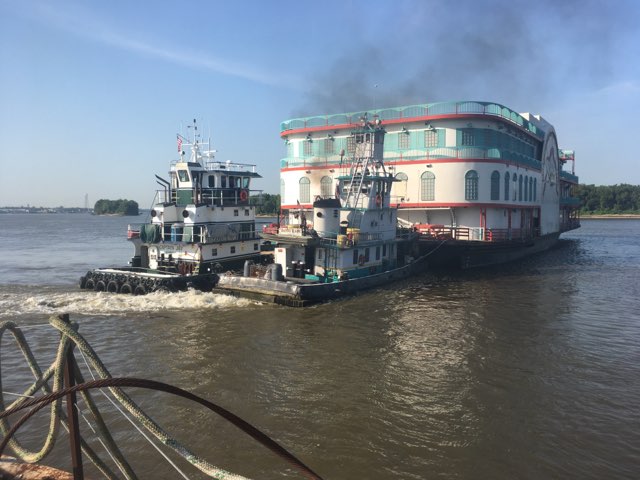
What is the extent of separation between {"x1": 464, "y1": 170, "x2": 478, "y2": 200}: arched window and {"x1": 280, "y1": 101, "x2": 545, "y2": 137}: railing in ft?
16.0

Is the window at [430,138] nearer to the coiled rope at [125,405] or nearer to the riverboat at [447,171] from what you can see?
the riverboat at [447,171]

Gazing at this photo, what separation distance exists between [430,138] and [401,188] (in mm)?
4717

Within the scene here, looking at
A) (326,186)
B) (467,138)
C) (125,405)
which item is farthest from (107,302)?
(467,138)

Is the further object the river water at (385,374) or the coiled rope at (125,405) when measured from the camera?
the river water at (385,374)

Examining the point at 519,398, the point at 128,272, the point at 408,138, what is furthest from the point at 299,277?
the point at 408,138

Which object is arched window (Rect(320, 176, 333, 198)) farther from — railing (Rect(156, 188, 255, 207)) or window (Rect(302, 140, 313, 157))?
railing (Rect(156, 188, 255, 207))

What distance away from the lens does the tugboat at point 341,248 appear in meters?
23.8

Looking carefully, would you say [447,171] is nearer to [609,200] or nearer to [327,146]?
[327,146]

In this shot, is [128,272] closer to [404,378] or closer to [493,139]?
[404,378]

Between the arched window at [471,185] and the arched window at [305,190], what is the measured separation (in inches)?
547

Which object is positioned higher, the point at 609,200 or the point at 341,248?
the point at 609,200

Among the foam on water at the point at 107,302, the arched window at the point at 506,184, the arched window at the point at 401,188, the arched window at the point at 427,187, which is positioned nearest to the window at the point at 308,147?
the arched window at the point at 401,188

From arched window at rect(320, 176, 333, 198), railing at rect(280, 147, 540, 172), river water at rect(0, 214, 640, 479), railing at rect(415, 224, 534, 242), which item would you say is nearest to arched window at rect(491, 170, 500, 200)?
railing at rect(280, 147, 540, 172)

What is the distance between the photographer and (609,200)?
138500mm
